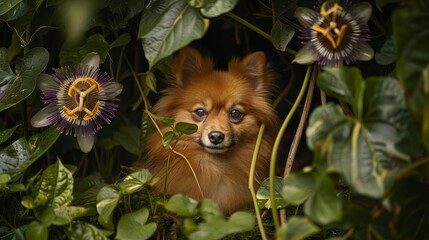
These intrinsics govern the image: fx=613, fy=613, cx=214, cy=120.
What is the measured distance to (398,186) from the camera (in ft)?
4.76

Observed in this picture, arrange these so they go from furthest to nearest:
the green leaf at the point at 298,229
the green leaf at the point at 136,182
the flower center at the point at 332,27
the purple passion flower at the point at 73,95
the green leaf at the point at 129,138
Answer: the green leaf at the point at 129,138
the purple passion flower at the point at 73,95
the green leaf at the point at 136,182
the flower center at the point at 332,27
the green leaf at the point at 298,229

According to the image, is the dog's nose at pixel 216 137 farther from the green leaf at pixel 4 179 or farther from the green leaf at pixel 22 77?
the green leaf at pixel 4 179

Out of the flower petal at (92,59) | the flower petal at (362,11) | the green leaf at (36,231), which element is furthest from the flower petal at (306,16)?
the green leaf at (36,231)

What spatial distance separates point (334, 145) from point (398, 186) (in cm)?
20

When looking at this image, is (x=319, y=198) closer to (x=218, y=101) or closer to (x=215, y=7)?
(x=215, y=7)

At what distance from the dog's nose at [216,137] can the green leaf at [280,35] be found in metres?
0.42

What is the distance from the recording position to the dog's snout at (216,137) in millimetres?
2230

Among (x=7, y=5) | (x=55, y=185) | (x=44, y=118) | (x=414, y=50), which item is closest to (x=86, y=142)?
(x=44, y=118)

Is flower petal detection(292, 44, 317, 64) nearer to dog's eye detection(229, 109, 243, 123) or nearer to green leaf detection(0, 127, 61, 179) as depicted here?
dog's eye detection(229, 109, 243, 123)

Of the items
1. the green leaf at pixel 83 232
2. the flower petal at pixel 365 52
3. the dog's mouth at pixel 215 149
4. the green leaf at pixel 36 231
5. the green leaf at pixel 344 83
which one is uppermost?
the green leaf at pixel 344 83

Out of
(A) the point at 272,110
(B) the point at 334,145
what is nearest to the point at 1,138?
(A) the point at 272,110

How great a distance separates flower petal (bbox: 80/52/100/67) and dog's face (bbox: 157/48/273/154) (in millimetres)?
426

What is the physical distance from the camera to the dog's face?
229 cm

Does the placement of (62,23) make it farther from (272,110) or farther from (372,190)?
(372,190)
